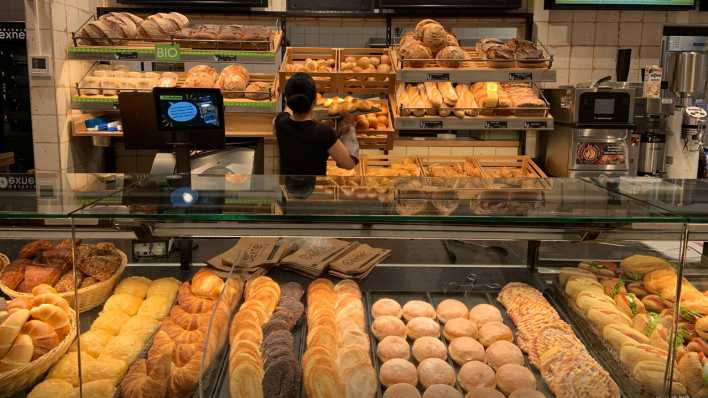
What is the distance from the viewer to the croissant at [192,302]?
1.70 m

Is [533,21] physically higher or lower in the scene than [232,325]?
higher

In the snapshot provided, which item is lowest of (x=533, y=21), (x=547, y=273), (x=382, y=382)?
(x=382, y=382)

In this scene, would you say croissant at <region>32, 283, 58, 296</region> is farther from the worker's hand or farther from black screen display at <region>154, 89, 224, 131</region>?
the worker's hand

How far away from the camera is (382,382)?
153 cm

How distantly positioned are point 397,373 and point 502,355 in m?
0.29

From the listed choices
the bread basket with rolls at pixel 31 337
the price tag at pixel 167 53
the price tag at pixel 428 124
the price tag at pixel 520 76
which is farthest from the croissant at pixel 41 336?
the price tag at pixel 520 76

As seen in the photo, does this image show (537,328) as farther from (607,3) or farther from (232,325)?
(607,3)

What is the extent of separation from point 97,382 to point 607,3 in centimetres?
464

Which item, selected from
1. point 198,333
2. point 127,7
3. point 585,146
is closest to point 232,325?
point 198,333

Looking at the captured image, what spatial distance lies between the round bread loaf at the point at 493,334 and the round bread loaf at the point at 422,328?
0.12 meters

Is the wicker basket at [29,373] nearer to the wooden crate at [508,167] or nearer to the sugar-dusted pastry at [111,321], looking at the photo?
the sugar-dusted pastry at [111,321]

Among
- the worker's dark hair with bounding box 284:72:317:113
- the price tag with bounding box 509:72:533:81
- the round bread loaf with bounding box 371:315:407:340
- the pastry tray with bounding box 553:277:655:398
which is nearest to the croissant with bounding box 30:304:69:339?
the round bread loaf with bounding box 371:315:407:340

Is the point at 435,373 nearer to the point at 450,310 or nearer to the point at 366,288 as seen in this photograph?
the point at 450,310

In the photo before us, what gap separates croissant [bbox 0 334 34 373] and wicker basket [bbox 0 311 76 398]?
2cm
